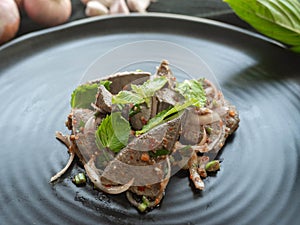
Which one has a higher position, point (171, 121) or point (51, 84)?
point (171, 121)

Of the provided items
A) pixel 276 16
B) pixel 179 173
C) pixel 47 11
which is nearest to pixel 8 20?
pixel 47 11

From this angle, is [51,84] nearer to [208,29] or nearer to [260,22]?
[208,29]

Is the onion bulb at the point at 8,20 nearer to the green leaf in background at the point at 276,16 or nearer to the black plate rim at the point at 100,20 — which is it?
the black plate rim at the point at 100,20

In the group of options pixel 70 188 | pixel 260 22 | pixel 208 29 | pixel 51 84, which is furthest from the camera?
pixel 208 29

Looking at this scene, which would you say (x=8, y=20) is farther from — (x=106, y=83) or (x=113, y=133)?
(x=113, y=133)

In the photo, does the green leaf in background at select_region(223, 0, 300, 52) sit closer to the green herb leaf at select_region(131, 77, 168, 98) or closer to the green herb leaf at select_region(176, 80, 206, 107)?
the green herb leaf at select_region(176, 80, 206, 107)

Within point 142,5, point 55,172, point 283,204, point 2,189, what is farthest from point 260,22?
point 2,189
